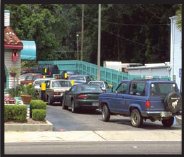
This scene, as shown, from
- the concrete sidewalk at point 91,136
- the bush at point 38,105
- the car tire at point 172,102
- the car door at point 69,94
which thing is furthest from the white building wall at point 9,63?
the car tire at point 172,102

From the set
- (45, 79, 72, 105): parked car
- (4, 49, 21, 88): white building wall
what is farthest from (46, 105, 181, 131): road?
→ (45, 79, 72, 105): parked car

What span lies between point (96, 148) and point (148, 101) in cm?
496

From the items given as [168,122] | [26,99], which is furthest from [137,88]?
[26,99]

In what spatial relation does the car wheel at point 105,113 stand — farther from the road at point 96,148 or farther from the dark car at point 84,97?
the road at point 96,148

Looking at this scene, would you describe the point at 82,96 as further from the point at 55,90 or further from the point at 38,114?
the point at 38,114

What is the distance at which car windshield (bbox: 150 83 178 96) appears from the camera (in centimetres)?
1772

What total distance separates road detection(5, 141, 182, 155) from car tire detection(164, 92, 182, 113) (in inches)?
105

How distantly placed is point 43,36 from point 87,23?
1650cm

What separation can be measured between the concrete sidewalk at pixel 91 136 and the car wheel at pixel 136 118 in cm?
78

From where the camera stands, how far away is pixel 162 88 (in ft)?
59.0

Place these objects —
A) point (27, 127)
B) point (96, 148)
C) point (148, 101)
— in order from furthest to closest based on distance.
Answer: point (148, 101)
point (27, 127)
point (96, 148)

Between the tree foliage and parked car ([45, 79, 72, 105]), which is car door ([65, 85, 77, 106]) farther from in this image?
the tree foliage

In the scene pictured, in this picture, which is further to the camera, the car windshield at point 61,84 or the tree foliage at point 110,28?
the tree foliage at point 110,28

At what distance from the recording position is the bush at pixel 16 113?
17188 millimetres
